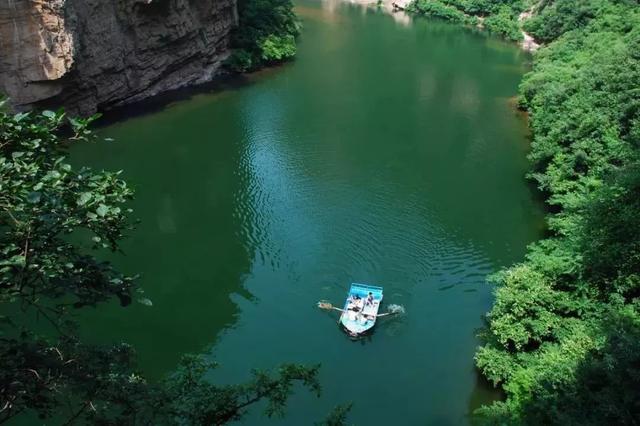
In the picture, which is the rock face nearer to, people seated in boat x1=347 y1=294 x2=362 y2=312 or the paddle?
the paddle

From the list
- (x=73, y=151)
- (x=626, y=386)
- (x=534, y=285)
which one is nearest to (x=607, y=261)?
(x=534, y=285)

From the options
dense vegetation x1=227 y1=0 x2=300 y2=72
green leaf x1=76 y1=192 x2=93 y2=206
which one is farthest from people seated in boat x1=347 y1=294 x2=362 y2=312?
dense vegetation x1=227 y1=0 x2=300 y2=72

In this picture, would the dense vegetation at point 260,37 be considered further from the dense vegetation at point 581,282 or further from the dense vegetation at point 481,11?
the dense vegetation at point 481,11

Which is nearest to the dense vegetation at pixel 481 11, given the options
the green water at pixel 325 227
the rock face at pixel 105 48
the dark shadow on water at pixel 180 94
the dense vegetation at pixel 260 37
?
the green water at pixel 325 227

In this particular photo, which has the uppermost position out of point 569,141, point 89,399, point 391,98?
point 89,399

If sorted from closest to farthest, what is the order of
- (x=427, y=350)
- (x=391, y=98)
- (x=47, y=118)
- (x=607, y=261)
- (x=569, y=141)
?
(x=47, y=118)
(x=607, y=261)
(x=427, y=350)
(x=569, y=141)
(x=391, y=98)

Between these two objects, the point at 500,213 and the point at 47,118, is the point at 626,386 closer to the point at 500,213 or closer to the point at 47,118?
the point at 47,118

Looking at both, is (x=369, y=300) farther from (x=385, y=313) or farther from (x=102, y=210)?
(x=102, y=210)
